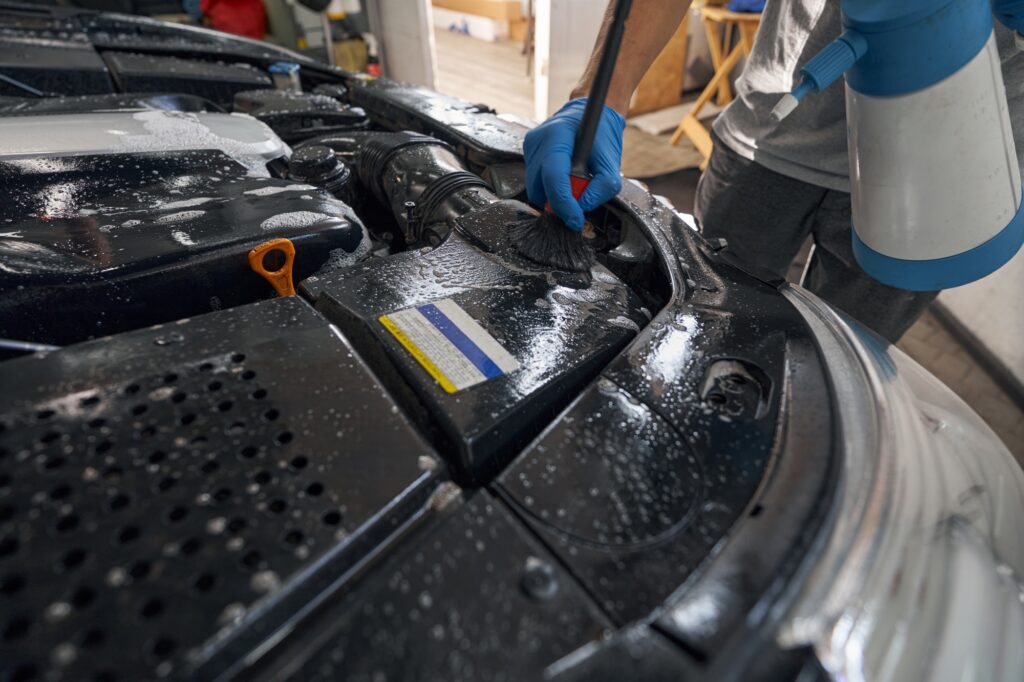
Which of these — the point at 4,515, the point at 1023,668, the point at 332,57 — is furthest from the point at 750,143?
the point at 332,57

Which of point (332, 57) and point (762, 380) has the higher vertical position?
point (762, 380)

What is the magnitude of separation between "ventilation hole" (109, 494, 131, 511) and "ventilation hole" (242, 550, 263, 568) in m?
0.10

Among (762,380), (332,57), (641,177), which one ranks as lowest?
(641,177)

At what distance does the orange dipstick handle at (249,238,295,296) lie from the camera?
2.29 ft

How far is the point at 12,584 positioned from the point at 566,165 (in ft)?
2.43

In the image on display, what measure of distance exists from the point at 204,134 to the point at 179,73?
571mm

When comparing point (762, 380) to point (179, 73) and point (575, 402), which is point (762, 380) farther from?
point (179, 73)

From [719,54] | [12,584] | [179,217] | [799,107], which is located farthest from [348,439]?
[719,54]

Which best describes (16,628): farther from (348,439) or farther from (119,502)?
(348,439)

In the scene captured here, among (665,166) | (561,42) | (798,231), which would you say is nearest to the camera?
(798,231)

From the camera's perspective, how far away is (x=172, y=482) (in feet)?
1.38

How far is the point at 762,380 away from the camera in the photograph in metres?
0.59

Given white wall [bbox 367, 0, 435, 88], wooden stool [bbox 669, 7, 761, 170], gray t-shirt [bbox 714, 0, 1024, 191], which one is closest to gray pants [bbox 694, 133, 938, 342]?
gray t-shirt [bbox 714, 0, 1024, 191]

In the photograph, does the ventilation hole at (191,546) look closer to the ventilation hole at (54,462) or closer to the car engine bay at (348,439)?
the car engine bay at (348,439)
